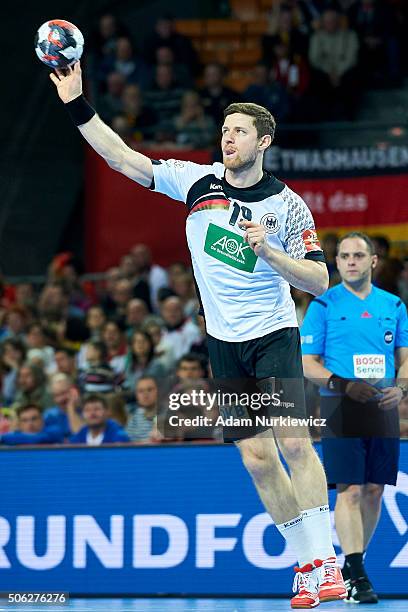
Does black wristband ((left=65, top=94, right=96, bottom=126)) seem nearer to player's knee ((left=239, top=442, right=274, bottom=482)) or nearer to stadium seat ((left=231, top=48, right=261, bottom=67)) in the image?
player's knee ((left=239, top=442, right=274, bottom=482))

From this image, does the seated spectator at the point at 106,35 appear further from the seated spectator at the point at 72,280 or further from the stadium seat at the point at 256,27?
the seated spectator at the point at 72,280

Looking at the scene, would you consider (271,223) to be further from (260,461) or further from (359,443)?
(359,443)

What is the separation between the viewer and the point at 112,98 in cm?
1970

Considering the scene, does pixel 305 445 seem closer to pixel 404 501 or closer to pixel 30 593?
pixel 404 501

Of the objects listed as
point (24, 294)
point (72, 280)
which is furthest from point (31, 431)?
point (24, 294)

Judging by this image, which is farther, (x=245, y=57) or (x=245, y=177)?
(x=245, y=57)

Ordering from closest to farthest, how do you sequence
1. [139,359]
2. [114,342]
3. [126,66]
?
1. [139,359]
2. [114,342]
3. [126,66]

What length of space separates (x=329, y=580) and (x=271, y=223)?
2.18 m

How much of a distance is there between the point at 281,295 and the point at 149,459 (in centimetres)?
292

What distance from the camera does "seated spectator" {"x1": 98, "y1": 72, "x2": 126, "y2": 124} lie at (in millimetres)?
19453

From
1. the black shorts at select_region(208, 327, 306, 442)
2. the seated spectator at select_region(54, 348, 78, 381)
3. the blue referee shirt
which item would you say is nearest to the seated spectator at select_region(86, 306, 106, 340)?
the seated spectator at select_region(54, 348, 78, 381)

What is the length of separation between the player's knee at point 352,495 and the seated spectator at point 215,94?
34.3 ft

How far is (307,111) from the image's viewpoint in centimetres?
1862

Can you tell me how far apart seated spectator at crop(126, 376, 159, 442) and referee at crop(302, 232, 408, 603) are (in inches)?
104
